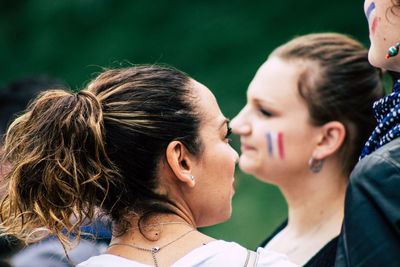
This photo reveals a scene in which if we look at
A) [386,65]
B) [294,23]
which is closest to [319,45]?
[386,65]

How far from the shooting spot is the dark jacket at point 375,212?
4.67 ft

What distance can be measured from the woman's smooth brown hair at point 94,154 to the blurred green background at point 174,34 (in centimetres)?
489

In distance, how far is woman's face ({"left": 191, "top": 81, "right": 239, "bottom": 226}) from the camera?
1.93 metres

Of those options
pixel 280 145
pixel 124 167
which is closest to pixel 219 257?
pixel 124 167

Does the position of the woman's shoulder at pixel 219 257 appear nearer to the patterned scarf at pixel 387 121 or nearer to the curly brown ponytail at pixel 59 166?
the curly brown ponytail at pixel 59 166

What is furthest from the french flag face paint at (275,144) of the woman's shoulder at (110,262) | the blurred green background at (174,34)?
the blurred green background at (174,34)

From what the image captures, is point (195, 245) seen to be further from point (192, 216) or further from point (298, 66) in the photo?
point (298, 66)

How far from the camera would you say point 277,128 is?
259cm

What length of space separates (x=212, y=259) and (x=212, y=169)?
430 mm

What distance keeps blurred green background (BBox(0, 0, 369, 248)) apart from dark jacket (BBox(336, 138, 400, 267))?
5.15m

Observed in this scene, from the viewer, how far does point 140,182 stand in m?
1.81

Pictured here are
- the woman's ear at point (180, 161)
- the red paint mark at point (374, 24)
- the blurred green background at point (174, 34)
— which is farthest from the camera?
the blurred green background at point (174, 34)

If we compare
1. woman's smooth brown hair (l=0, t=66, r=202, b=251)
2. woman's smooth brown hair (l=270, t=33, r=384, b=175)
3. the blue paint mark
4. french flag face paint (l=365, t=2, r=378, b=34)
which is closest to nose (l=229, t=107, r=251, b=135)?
the blue paint mark

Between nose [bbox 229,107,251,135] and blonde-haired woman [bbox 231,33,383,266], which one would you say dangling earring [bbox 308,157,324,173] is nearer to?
blonde-haired woman [bbox 231,33,383,266]
